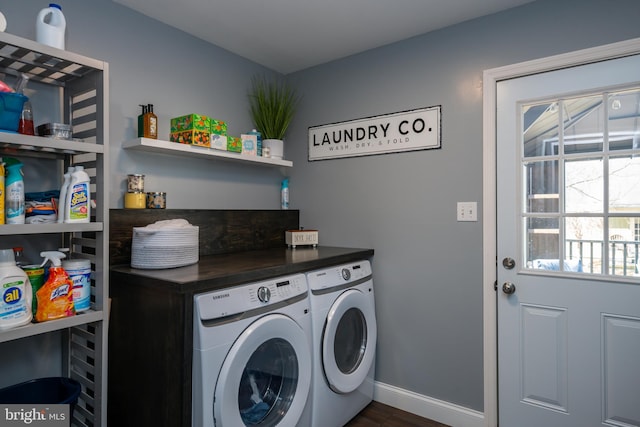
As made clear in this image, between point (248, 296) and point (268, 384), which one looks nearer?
point (248, 296)

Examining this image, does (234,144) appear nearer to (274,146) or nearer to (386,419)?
(274,146)

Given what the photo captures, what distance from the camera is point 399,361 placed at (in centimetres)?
244

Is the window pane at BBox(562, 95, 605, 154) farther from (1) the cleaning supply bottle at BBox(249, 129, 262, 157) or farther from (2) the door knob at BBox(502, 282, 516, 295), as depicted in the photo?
(1) the cleaning supply bottle at BBox(249, 129, 262, 157)

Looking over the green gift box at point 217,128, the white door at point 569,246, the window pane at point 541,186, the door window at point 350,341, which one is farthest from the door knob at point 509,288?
the green gift box at point 217,128

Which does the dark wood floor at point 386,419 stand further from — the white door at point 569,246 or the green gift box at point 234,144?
the green gift box at point 234,144

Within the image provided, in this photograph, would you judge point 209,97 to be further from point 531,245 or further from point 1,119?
point 531,245

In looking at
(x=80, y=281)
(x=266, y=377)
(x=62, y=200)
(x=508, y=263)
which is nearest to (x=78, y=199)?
(x=62, y=200)

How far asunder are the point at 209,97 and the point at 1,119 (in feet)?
4.21

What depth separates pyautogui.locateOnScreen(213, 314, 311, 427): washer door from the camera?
1.45 m

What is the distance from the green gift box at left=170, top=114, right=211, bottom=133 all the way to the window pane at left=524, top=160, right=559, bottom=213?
179 cm

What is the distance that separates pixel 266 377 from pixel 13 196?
123 centimetres

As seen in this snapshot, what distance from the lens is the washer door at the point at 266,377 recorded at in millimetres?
1451

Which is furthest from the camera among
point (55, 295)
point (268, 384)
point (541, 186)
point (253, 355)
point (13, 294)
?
point (541, 186)

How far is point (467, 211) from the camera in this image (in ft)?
7.19
